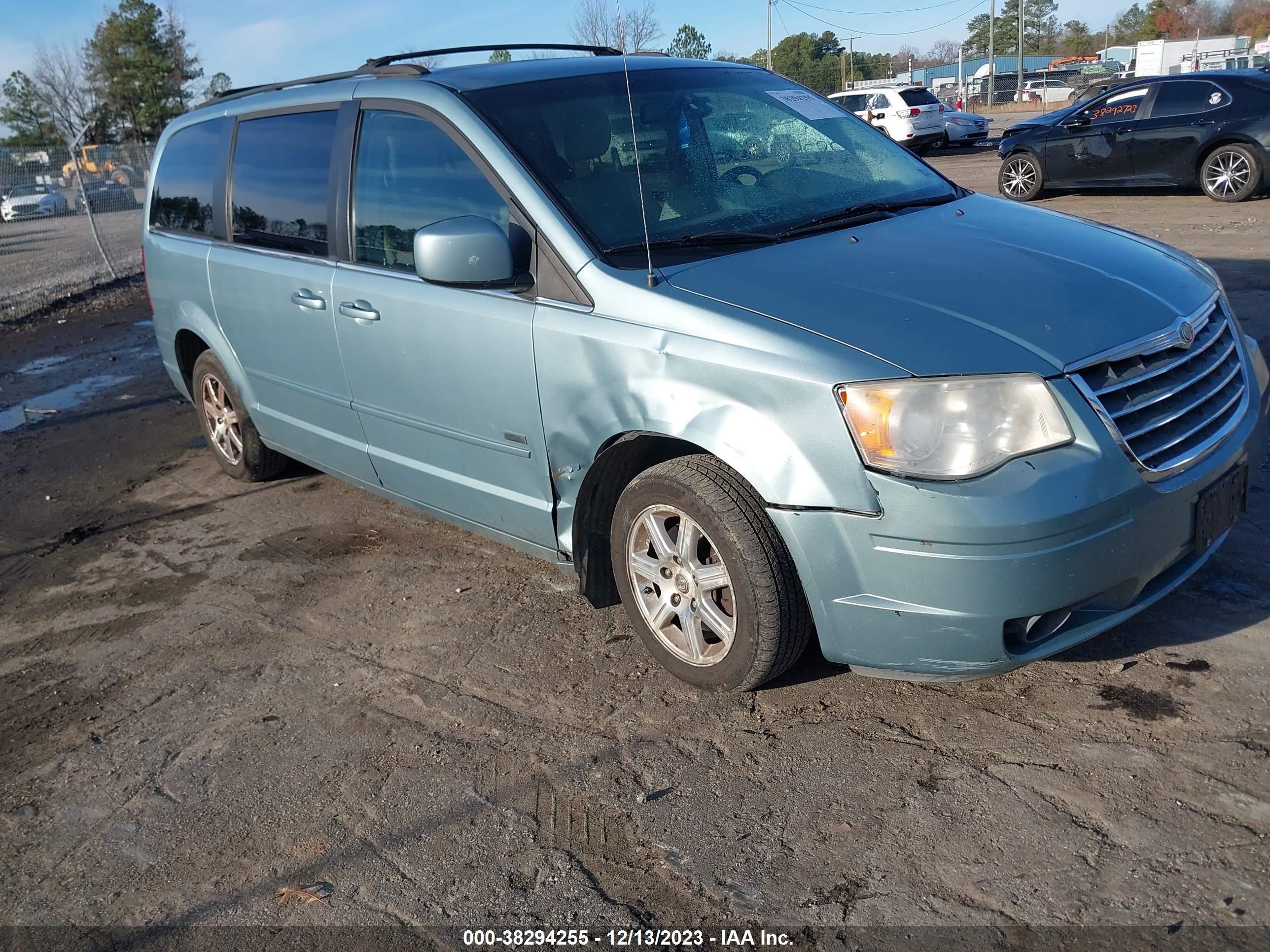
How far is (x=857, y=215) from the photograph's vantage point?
146 inches

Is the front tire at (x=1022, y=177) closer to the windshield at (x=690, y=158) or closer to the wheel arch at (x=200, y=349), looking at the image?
the windshield at (x=690, y=158)

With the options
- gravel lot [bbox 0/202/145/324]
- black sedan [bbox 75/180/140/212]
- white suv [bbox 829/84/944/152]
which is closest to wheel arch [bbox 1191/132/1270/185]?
white suv [bbox 829/84/944/152]

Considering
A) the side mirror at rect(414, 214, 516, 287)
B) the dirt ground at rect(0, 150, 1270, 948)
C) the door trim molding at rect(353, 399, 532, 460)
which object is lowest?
the dirt ground at rect(0, 150, 1270, 948)

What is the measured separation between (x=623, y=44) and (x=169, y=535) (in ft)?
11.3

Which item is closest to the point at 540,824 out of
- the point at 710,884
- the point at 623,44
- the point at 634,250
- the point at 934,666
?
the point at 710,884

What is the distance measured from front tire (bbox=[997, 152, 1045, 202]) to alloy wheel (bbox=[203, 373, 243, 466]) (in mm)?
11160

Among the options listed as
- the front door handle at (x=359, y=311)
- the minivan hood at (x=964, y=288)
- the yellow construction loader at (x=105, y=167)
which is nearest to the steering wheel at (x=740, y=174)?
the minivan hood at (x=964, y=288)

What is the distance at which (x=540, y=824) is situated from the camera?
282 cm

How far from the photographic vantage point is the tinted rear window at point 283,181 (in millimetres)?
4379

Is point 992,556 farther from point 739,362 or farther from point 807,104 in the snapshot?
point 807,104

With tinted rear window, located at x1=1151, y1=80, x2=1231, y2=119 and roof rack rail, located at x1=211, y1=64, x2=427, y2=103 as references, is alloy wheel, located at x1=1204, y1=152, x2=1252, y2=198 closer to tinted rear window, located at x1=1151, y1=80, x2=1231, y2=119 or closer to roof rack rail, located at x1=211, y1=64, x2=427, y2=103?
tinted rear window, located at x1=1151, y1=80, x2=1231, y2=119

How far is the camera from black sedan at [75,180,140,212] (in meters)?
15.9

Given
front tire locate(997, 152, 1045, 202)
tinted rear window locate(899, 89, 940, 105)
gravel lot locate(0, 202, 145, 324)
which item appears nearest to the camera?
gravel lot locate(0, 202, 145, 324)

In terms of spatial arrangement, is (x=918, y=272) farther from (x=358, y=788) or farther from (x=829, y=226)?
(x=358, y=788)
